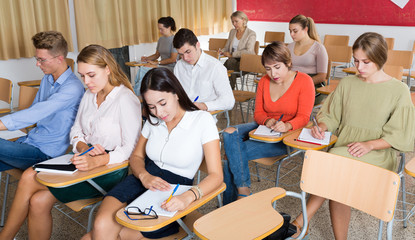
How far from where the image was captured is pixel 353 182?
1.60 meters

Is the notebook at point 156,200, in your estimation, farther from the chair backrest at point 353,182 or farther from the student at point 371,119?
the student at point 371,119

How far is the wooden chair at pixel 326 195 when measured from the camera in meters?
1.38

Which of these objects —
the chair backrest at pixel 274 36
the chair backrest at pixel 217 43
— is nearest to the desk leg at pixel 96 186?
the chair backrest at pixel 217 43

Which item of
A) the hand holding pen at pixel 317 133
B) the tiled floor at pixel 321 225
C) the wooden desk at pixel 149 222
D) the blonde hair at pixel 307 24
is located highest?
the blonde hair at pixel 307 24

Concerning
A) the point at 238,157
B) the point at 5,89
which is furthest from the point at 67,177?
the point at 5,89

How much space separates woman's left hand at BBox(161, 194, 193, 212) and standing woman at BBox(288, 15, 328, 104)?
Answer: 2.59 metres

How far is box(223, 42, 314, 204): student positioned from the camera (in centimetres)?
234

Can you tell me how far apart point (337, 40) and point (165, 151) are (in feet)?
19.8

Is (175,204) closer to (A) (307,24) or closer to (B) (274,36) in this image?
(A) (307,24)

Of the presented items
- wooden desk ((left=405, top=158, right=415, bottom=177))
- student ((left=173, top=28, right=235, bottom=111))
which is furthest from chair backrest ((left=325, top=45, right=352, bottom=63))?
wooden desk ((left=405, top=158, right=415, bottom=177))

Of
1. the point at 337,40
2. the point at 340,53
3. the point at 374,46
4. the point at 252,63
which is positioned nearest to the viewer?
the point at 374,46

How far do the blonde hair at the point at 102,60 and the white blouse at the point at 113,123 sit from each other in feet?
0.15

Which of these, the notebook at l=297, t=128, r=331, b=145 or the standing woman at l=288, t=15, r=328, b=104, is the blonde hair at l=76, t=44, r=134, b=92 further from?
the standing woman at l=288, t=15, r=328, b=104

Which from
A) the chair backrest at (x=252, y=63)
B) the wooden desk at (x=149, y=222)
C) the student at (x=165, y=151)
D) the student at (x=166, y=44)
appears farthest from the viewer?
the student at (x=166, y=44)
